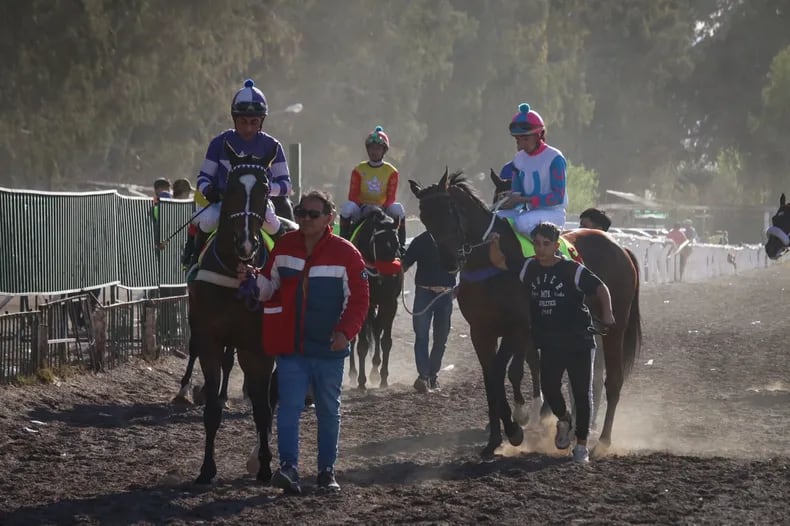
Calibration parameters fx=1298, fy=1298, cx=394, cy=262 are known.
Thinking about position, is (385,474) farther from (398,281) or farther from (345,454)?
(398,281)

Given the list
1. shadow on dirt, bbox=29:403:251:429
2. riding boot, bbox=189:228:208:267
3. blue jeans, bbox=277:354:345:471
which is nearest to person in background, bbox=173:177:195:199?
shadow on dirt, bbox=29:403:251:429

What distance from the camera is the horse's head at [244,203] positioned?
27.6 ft

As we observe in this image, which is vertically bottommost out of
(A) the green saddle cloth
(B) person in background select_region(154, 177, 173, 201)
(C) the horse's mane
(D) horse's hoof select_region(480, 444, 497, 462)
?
(D) horse's hoof select_region(480, 444, 497, 462)

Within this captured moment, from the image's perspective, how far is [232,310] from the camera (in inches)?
345

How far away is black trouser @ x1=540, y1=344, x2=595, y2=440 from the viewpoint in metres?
9.43

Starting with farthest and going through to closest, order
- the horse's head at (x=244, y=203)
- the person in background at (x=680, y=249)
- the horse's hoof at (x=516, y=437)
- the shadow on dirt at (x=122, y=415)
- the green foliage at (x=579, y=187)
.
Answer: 1. the green foliage at (x=579, y=187)
2. the person in background at (x=680, y=249)
3. the shadow on dirt at (x=122, y=415)
4. the horse's hoof at (x=516, y=437)
5. the horse's head at (x=244, y=203)

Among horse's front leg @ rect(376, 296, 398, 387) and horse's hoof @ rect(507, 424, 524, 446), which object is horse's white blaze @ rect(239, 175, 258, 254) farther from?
horse's front leg @ rect(376, 296, 398, 387)

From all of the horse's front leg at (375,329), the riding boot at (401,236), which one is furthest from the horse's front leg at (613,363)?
the horse's front leg at (375,329)

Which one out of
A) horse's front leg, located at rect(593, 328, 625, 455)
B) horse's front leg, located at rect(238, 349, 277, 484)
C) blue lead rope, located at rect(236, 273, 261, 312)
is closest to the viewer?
blue lead rope, located at rect(236, 273, 261, 312)

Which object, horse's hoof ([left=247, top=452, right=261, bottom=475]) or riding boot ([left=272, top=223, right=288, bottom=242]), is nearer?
horse's hoof ([left=247, top=452, right=261, bottom=475])

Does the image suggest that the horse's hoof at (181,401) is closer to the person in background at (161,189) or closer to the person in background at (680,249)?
the person in background at (161,189)

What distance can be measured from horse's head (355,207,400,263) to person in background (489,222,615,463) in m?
4.68

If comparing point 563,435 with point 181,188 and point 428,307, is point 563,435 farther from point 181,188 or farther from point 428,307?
point 181,188

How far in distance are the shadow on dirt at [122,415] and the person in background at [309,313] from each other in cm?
362
